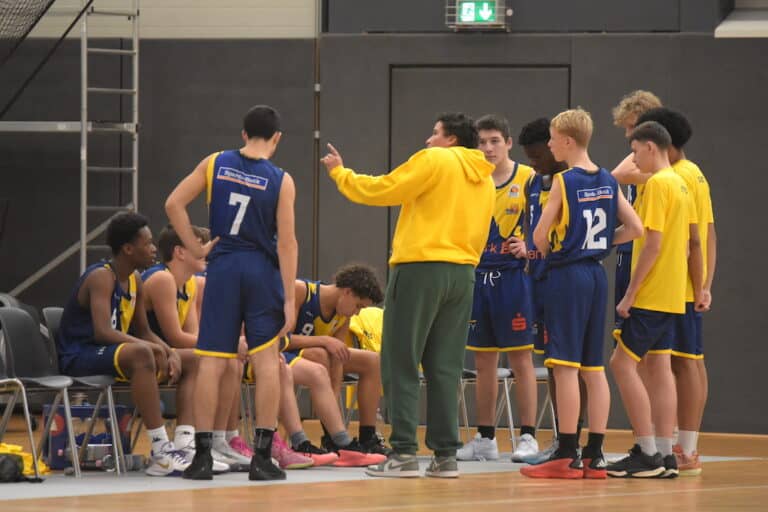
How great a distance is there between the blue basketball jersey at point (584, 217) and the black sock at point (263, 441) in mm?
1593

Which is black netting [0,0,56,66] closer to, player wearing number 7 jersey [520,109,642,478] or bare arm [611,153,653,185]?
bare arm [611,153,653,185]

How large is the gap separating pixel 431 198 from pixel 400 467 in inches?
49.3

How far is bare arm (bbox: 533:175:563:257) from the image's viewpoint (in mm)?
6699

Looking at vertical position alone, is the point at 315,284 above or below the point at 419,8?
below

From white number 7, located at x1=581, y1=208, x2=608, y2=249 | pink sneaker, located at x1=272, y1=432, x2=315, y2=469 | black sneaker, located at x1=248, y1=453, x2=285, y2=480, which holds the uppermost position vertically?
white number 7, located at x1=581, y1=208, x2=608, y2=249

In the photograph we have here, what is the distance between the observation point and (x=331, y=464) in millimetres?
7238

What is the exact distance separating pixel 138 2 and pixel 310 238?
7.77 feet

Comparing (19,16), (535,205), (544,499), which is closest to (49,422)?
(544,499)

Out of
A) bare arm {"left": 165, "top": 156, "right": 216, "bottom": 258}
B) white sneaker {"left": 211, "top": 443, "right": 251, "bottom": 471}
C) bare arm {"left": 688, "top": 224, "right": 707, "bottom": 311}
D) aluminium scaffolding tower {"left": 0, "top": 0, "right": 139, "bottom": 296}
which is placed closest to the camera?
bare arm {"left": 165, "top": 156, "right": 216, "bottom": 258}

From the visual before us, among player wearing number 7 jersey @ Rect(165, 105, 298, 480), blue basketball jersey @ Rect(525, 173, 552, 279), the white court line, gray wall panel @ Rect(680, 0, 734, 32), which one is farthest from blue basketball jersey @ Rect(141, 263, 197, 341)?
gray wall panel @ Rect(680, 0, 734, 32)

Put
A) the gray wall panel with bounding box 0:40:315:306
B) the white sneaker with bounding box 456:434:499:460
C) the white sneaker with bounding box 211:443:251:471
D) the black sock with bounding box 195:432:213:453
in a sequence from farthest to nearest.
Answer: the gray wall panel with bounding box 0:40:315:306 → the white sneaker with bounding box 456:434:499:460 → the white sneaker with bounding box 211:443:251:471 → the black sock with bounding box 195:432:213:453

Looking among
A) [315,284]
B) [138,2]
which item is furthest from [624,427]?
[138,2]

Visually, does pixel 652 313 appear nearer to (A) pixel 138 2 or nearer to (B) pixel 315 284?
(B) pixel 315 284

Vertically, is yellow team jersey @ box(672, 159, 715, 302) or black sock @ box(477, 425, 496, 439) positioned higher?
yellow team jersey @ box(672, 159, 715, 302)
